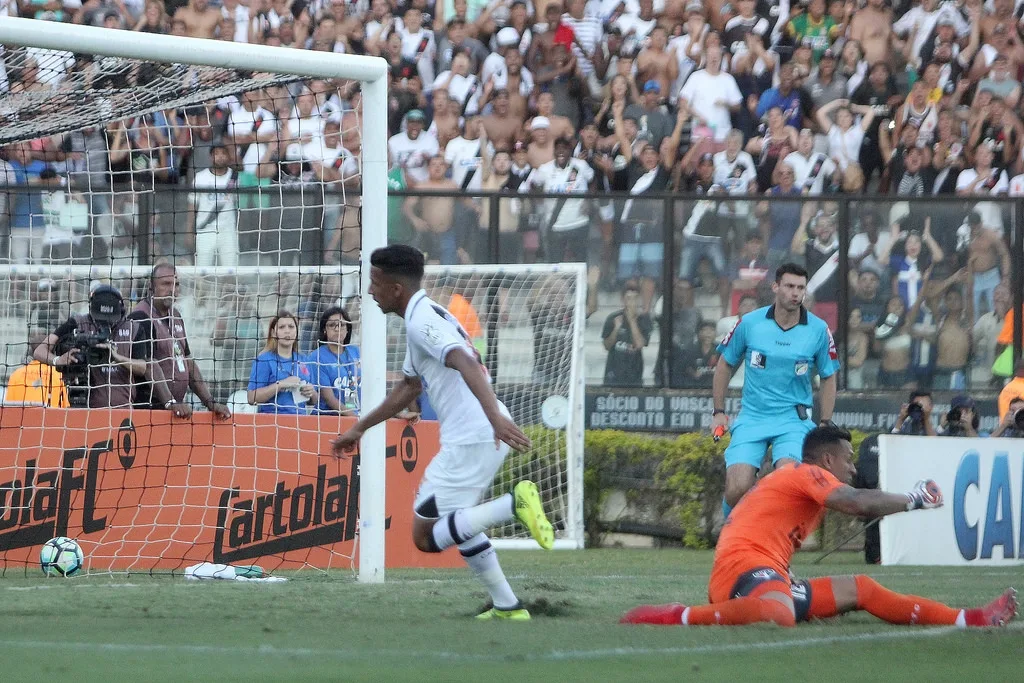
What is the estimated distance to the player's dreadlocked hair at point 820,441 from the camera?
629cm

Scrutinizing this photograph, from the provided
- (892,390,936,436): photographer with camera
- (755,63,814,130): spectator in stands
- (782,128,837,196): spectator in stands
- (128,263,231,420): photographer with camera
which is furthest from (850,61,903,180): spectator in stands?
(128,263,231,420): photographer with camera

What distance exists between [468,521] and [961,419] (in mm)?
8409

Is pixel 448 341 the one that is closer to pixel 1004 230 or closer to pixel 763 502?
pixel 763 502

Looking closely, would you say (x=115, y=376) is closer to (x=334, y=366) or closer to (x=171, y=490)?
(x=171, y=490)

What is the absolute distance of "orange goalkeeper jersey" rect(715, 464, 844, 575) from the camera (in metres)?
6.19

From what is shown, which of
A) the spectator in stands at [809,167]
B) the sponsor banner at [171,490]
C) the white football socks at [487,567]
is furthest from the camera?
the spectator in stands at [809,167]

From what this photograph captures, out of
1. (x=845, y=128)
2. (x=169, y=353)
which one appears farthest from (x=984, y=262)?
(x=169, y=353)

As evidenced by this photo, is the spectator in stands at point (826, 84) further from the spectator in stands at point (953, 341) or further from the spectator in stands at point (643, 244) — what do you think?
the spectator in stands at point (643, 244)

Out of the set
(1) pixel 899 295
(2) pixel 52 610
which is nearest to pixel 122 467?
(2) pixel 52 610

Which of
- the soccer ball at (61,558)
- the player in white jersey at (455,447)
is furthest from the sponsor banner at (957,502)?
the soccer ball at (61,558)

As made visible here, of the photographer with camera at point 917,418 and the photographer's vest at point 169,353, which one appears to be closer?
the photographer's vest at point 169,353

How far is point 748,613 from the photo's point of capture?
604 cm

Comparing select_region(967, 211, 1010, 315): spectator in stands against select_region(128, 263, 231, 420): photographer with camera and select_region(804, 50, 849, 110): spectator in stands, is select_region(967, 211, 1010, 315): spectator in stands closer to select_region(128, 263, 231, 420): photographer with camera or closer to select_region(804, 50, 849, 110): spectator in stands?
select_region(804, 50, 849, 110): spectator in stands

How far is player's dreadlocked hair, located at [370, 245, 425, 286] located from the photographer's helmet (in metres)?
4.46
